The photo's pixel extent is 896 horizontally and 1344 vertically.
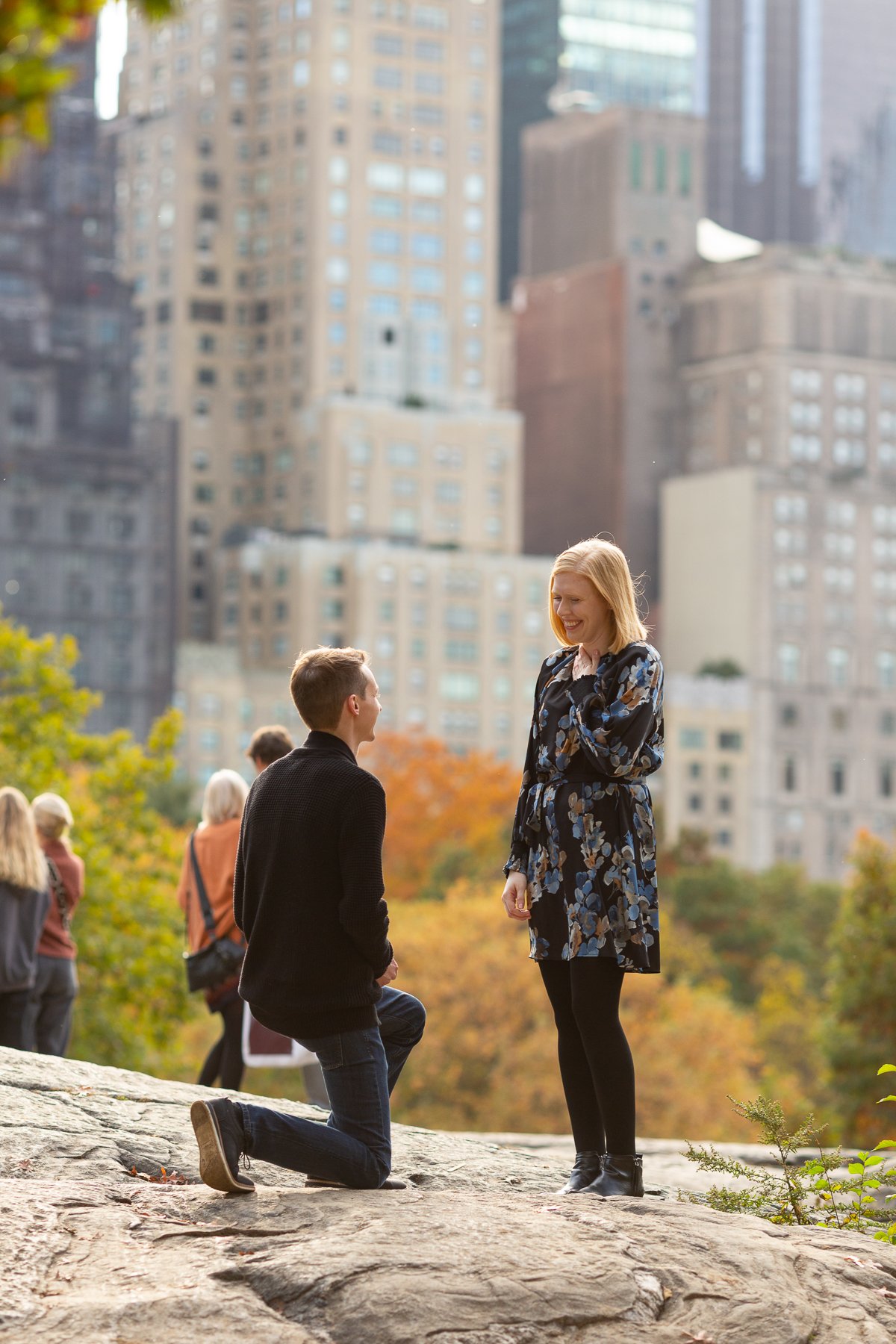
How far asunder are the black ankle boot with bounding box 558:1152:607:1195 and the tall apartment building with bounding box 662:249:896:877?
126 meters

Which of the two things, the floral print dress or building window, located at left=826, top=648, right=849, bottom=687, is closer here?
the floral print dress

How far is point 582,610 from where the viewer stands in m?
7.27

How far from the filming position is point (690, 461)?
500 feet

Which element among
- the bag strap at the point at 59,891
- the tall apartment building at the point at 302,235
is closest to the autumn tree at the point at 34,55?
the bag strap at the point at 59,891

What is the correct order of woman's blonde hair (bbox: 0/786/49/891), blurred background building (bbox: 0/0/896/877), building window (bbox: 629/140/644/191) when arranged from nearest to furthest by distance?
woman's blonde hair (bbox: 0/786/49/891) → blurred background building (bbox: 0/0/896/877) → building window (bbox: 629/140/644/191)

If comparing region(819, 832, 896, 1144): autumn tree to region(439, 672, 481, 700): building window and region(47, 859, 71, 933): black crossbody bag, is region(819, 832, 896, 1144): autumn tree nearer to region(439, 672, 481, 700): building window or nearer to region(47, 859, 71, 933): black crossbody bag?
region(47, 859, 71, 933): black crossbody bag

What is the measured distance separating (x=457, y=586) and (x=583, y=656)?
130 metres

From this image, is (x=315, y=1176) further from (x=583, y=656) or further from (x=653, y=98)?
(x=653, y=98)

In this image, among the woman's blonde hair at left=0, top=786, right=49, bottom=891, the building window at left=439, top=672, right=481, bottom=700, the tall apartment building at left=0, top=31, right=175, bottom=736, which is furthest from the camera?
the building window at left=439, top=672, right=481, bottom=700

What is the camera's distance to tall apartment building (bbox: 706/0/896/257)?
188375 mm

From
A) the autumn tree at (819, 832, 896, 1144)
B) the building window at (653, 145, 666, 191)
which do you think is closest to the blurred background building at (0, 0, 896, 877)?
the building window at (653, 145, 666, 191)

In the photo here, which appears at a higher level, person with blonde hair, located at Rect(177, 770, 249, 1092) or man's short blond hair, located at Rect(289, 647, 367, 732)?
man's short blond hair, located at Rect(289, 647, 367, 732)

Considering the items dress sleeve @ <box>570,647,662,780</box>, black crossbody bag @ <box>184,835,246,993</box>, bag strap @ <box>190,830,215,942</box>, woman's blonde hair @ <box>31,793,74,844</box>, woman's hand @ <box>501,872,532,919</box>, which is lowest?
black crossbody bag @ <box>184,835,246,993</box>

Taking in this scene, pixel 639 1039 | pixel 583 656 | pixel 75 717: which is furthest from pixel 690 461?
pixel 583 656
